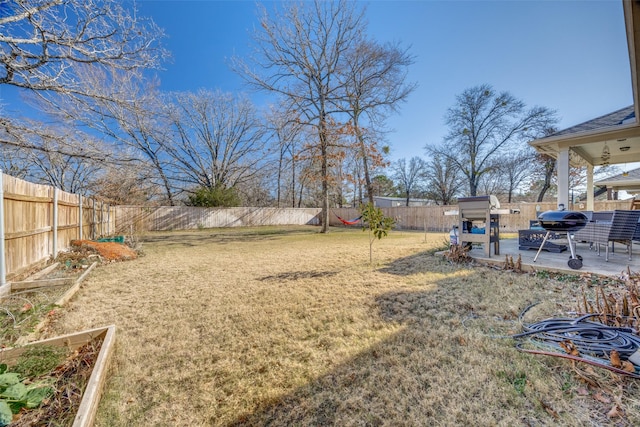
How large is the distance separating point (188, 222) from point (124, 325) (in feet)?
44.0

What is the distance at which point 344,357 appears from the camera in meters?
1.69

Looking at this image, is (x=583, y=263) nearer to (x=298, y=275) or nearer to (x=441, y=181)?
(x=298, y=275)

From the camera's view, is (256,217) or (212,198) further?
(256,217)

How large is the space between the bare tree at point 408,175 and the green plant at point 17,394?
23431 millimetres

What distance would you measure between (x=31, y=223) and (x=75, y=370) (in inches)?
137

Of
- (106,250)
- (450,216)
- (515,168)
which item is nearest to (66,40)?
(106,250)

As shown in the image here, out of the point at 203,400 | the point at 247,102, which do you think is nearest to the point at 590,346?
the point at 203,400

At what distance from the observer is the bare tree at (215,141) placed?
667 inches

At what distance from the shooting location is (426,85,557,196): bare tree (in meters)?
14.6

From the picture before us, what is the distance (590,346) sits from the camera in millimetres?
1530

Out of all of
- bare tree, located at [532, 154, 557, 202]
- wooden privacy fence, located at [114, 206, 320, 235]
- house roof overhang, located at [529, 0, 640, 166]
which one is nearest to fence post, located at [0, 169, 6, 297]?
house roof overhang, located at [529, 0, 640, 166]

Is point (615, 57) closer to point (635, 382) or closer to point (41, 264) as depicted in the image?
point (635, 382)

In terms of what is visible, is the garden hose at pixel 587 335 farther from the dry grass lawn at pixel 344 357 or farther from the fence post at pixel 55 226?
the fence post at pixel 55 226

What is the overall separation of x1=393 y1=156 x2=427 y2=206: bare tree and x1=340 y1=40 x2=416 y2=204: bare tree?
12.2m
